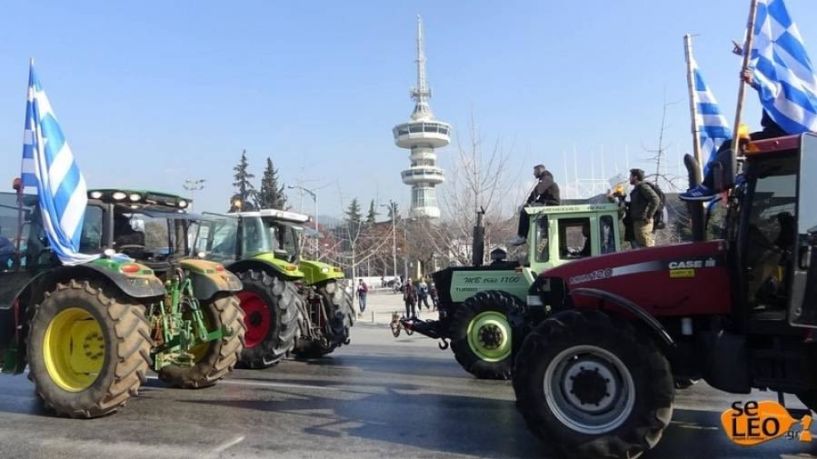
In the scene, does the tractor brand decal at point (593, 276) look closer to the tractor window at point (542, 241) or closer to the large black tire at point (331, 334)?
the tractor window at point (542, 241)

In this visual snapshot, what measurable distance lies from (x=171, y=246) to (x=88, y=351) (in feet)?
7.45

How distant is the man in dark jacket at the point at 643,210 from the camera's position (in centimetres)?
908

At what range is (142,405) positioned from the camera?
7371mm

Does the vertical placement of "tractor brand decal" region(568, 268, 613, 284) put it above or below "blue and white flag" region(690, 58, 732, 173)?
below

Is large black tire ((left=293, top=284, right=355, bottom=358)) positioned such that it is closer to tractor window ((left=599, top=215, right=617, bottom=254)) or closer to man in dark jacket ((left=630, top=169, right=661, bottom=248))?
tractor window ((left=599, top=215, right=617, bottom=254))

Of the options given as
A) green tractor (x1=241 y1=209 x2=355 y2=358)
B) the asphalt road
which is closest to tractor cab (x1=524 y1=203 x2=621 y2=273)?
the asphalt road

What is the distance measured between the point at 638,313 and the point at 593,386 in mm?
662

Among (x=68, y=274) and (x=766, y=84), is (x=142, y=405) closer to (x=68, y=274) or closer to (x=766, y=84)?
(x=68, y=274)

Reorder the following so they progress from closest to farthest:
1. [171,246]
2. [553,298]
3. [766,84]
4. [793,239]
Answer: [793,239] → [553,298] → [766,84] → [171,246]

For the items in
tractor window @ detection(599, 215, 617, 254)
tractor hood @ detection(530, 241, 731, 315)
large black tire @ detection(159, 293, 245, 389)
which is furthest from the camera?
tractor window @ detection(599, 215, 617, 254)

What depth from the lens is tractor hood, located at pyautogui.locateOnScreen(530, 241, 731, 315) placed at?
5.27m

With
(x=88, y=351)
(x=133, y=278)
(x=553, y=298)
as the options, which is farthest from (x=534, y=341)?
(x=88, y=351)

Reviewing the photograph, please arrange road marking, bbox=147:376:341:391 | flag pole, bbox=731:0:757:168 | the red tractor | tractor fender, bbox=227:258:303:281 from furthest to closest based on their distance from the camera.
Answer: tractor fender, bbox=227:258:303:281 → road marking, bbox=147:376:341:391 → flag pole, bbox=731:0:757:168 → the red tractor

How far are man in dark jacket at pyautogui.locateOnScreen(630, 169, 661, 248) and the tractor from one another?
206 inches
